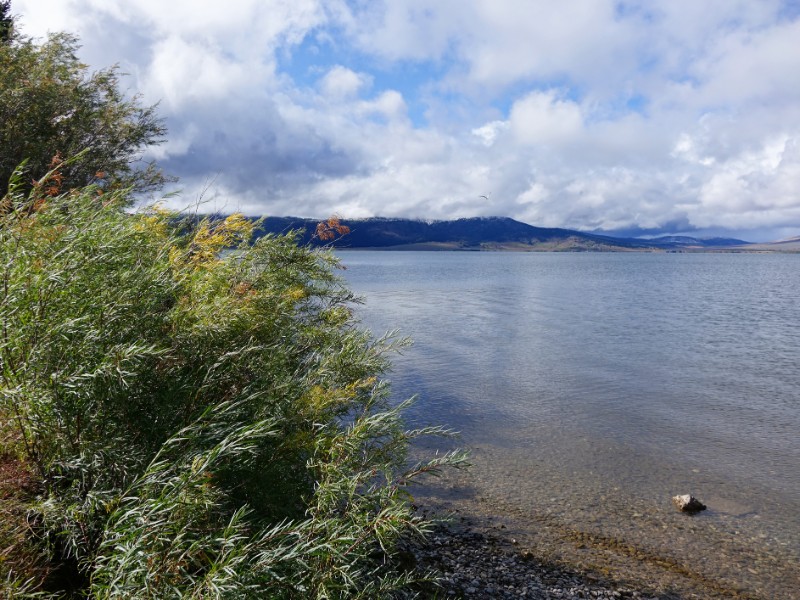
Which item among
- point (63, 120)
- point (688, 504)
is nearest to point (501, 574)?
point (688, 504)

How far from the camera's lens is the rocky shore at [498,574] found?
10398 millimetres

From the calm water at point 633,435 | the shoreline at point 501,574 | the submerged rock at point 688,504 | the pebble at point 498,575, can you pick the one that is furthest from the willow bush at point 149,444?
the submerged rock at point 688,504

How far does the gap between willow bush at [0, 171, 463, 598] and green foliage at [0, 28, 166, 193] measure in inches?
475

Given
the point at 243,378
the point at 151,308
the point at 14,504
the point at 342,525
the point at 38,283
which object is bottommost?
the point at 342,525

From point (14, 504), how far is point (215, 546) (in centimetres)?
201

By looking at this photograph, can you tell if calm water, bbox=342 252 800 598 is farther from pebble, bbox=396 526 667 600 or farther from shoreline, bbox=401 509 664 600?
pebble, bbox=396 526 667 600

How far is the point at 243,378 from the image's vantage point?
304 inches

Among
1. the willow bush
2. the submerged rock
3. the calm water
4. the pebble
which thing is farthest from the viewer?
the submerged rock

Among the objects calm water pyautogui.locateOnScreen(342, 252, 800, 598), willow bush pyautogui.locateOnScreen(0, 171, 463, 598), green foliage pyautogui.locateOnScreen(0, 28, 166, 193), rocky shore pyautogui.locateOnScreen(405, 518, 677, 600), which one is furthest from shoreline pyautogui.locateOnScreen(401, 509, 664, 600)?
green foliage pyautogui.locateOnScreen(0, 28, 166, 193)

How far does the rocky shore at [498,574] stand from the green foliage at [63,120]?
47.6 ft

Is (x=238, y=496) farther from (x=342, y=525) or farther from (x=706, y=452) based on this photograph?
(x=706, y=452)

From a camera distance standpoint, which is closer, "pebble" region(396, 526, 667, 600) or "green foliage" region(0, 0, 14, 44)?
"pebble" region(396, 526, 667, 600)

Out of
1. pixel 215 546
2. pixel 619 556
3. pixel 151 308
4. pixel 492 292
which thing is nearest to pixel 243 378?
pixel 151 308

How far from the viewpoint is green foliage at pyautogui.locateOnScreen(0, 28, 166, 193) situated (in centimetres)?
1864
